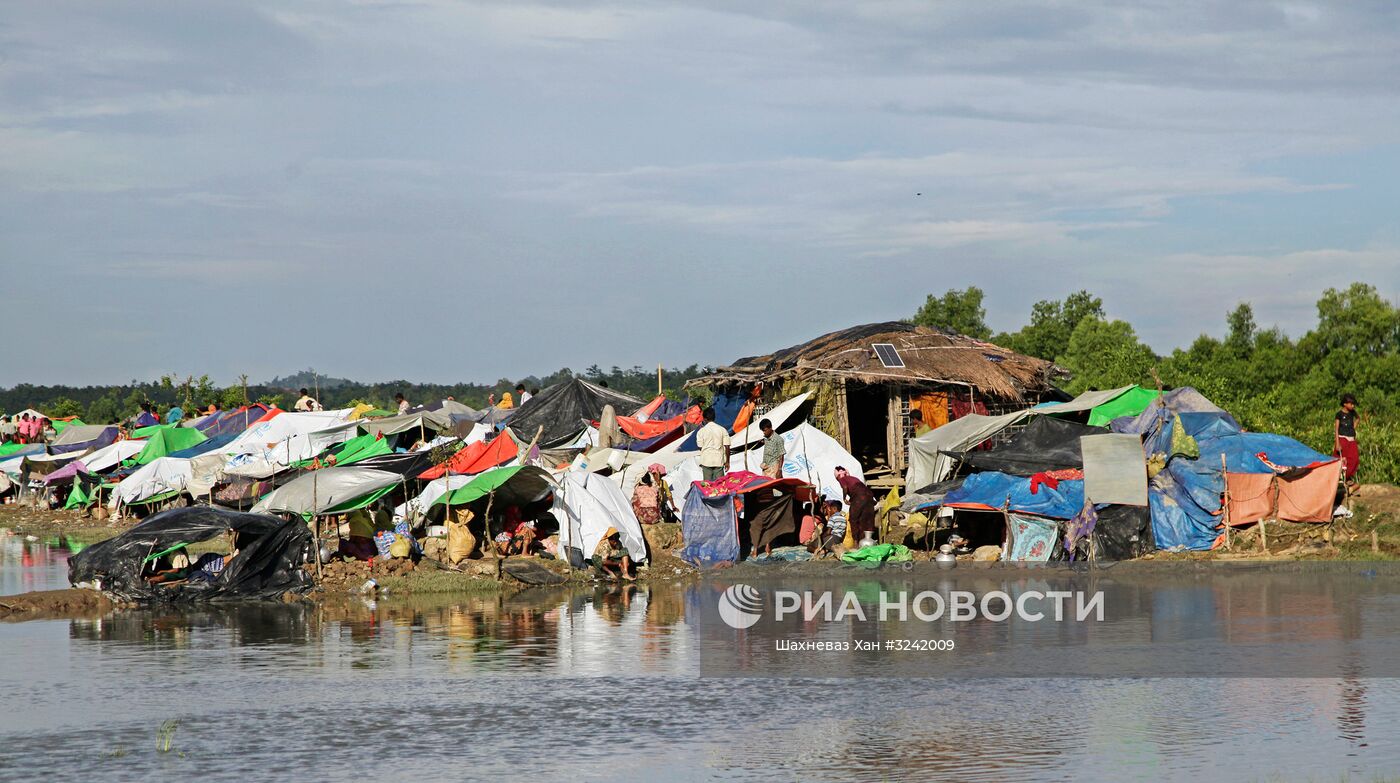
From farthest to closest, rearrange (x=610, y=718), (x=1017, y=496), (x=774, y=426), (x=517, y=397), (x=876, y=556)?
1. (x=517, y=397)
2. (x=774, y=426)
3. (x=1017, y=496)
4. (x=876, y=556)
5. (x=610, y=718)

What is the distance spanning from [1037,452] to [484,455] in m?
11.0

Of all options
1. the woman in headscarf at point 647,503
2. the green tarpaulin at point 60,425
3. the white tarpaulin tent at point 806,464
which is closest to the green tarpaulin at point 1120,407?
the white tarpaulin tent at point 806,464

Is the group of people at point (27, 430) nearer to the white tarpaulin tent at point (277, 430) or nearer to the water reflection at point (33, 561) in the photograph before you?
the water reflection at point (33, 561)

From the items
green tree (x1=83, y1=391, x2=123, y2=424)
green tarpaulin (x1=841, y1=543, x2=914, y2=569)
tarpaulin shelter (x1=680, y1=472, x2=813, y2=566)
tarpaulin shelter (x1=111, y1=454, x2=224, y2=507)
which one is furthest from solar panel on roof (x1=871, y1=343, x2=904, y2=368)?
green tree (x1=83, y1=391, x2=123, y2=424)

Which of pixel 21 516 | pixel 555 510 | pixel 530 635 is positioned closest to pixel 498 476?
pixel 555 510

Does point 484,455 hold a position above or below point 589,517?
above

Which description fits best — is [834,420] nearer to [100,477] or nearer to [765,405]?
[765,405]

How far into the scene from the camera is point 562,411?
33.2 meters

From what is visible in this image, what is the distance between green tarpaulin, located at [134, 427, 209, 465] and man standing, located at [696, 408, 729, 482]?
19617mm

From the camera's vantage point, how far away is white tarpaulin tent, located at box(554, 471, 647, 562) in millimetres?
21750

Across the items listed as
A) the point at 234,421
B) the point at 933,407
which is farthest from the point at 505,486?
the point at 234,421

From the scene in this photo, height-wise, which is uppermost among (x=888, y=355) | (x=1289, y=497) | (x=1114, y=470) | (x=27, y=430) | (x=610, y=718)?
(x=888, y=355)

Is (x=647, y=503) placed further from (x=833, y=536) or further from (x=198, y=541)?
(x=198, y=541)

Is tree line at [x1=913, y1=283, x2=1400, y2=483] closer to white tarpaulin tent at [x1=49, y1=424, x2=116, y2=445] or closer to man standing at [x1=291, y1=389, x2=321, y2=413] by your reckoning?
man standing at [x1=291, y1=389, x2=321, y2=413]
